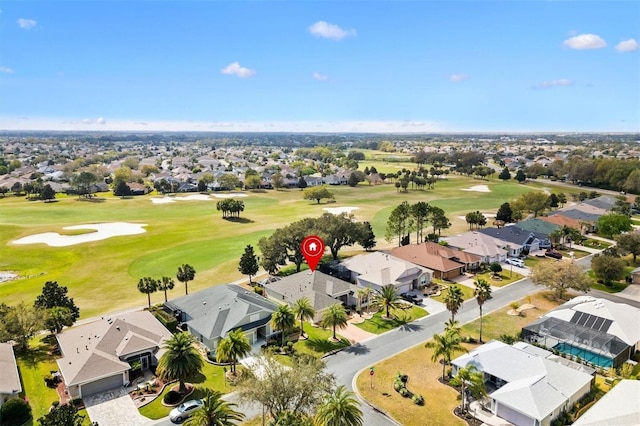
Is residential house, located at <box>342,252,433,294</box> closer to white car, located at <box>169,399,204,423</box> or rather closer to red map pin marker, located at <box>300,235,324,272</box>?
red map pin marker, located at <box>300,235,324,272</box>

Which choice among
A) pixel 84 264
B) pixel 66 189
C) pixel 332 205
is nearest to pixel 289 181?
pixel 332 205

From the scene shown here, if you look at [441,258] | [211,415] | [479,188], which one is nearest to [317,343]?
[211,415]

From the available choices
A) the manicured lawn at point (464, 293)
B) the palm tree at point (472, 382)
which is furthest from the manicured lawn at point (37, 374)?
the manicured lawn at point (464, 293)

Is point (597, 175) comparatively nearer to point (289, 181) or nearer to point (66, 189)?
point (289, 181)

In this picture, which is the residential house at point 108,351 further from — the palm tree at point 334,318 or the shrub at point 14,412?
the palm tree at point 334,318

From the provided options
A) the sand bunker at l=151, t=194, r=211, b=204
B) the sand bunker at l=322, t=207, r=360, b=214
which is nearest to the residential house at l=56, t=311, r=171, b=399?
the sand bunker at l=322, t=207, r=360, b=214

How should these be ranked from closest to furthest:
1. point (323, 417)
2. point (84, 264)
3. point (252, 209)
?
point (323, 417) → point (84, 264) → point (252, 209)

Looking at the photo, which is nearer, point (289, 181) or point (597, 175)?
point (597, 175)
